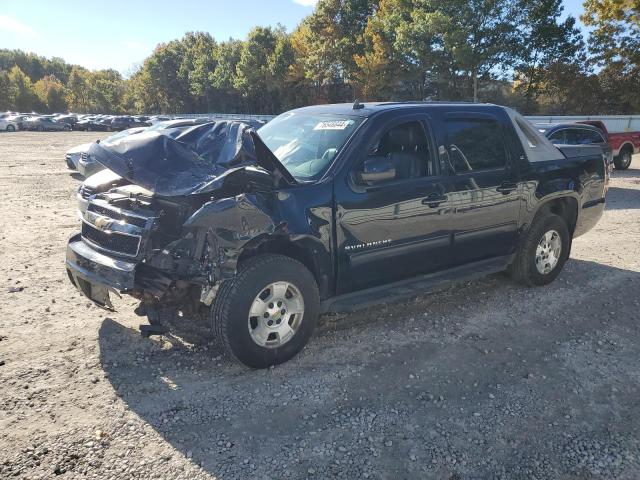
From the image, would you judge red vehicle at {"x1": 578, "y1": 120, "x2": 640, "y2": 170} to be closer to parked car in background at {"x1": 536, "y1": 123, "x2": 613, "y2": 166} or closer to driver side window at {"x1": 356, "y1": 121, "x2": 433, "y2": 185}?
parked car in background at {"x1": 536, "y1": 123, "x2": 613, "y2": 166}

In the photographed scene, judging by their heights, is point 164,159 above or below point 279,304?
above

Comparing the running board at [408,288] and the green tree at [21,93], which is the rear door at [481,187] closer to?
the running board at [408,288]

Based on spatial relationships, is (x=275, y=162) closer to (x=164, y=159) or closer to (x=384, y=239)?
(x=164, y=159)

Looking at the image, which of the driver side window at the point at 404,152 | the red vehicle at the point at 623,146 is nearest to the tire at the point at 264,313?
the driver side window at the point at 404,152

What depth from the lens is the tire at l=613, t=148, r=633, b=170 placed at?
1675cm

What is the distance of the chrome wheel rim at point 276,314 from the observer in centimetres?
359

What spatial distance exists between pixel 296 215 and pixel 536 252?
10.3 feet

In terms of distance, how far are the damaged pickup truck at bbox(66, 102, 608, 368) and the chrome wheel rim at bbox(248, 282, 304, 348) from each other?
1cm

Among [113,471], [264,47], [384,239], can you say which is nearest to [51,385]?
[113,471]

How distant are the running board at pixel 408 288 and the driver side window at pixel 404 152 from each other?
0.93 m

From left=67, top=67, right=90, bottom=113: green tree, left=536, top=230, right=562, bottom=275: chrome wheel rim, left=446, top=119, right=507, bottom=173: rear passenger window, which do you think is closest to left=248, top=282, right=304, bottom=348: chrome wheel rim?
left=446, top=119, right=507, bottom=173: rear passenger window

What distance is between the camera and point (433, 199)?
171 inches

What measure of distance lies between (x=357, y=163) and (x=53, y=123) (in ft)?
178

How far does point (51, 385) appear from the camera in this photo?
3461mm
